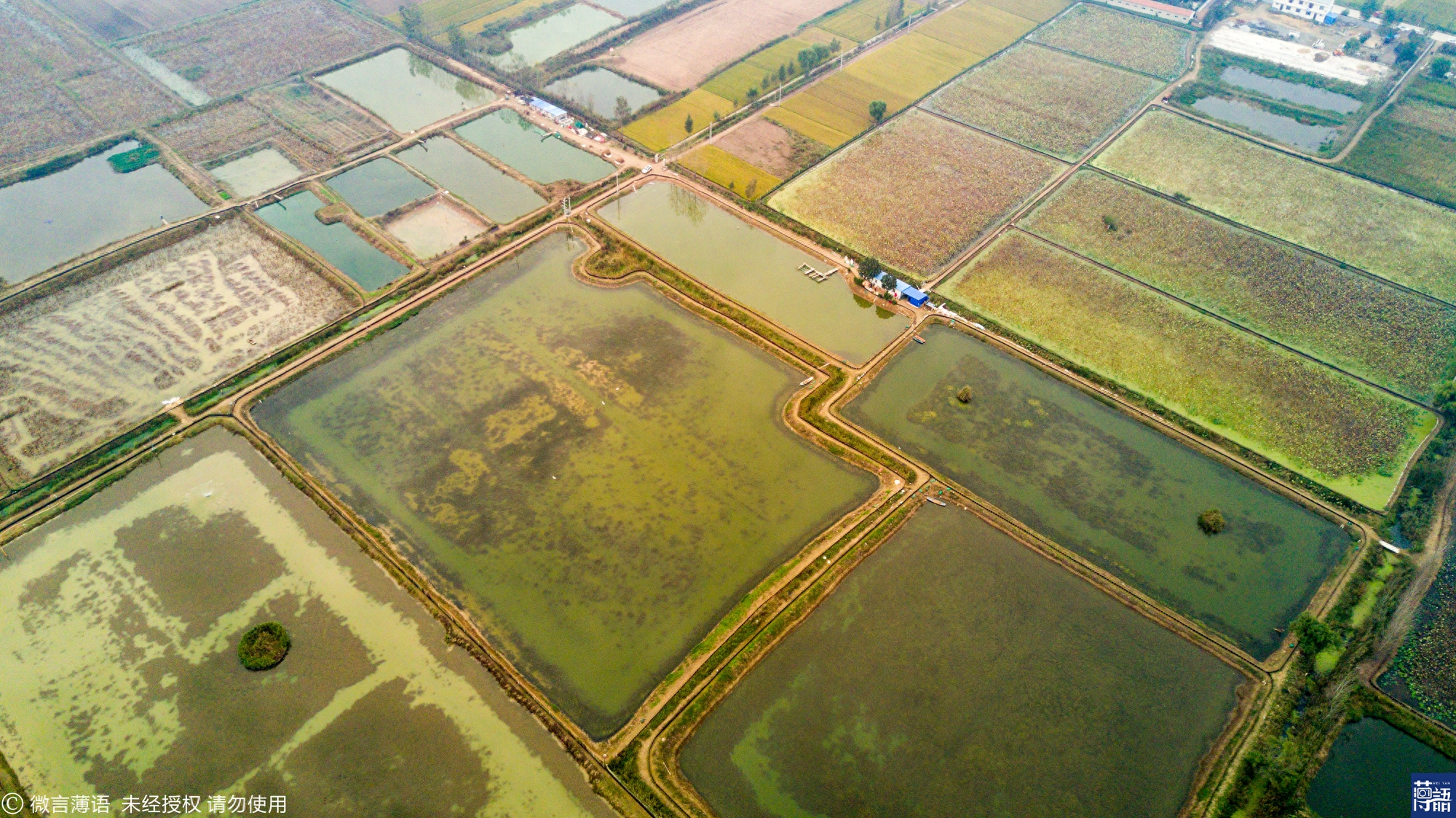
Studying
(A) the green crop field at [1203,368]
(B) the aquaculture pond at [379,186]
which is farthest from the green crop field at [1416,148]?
(B) the aquaculture pond at [379,186]

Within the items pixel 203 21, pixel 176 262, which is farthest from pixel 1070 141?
pixel 203 21

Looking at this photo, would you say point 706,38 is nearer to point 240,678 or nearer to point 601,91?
point 601,91

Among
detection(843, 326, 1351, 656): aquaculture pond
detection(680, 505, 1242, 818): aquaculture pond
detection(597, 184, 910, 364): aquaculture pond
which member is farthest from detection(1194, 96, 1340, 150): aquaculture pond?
detection(680, 505, 1242, 818): aquaculture pond

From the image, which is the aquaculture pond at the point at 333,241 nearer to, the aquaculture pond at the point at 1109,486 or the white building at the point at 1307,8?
the aquaculture pond at the point at 1109,486

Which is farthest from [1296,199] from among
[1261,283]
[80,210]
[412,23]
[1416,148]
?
[80,210]

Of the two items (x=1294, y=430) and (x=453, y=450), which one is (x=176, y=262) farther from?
(x=1294, y=430)

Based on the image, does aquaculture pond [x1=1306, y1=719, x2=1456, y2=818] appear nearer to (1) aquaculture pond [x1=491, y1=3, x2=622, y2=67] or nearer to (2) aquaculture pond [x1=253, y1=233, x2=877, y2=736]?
(2) aquaculture pond [x1=253, y1=233, x2=877, y2=736]

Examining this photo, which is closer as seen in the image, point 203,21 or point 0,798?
point 0,798
